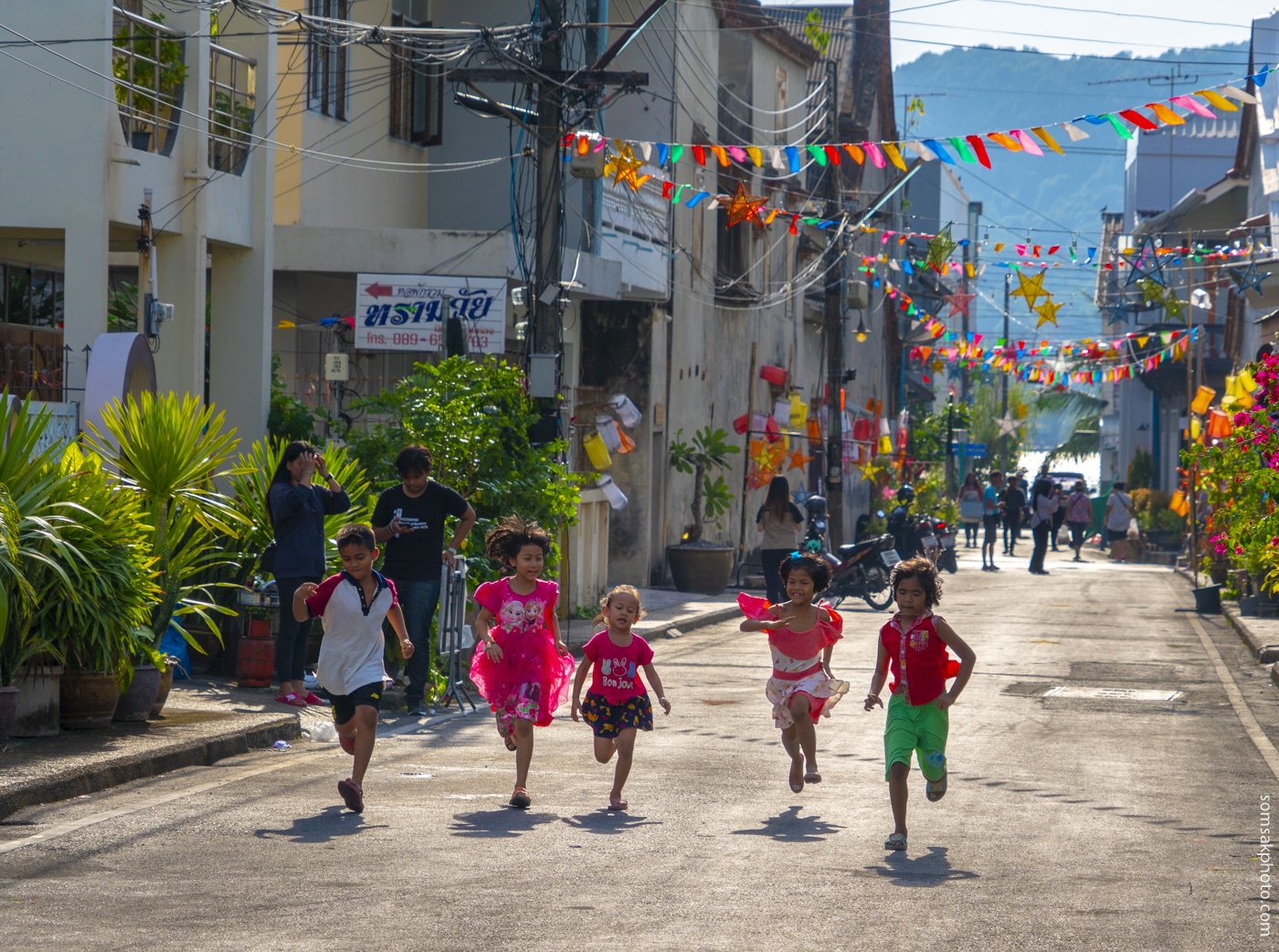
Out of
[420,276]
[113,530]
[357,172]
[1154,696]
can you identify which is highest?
[357,172]

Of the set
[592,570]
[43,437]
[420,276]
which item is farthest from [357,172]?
[43,437]

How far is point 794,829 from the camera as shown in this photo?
8.69m

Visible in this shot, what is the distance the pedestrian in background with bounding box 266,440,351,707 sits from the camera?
1291 centimetres

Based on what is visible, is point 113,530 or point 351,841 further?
point 113,530

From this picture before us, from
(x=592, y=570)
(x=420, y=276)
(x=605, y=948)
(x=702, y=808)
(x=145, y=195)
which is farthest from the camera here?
(x=592, y=570)

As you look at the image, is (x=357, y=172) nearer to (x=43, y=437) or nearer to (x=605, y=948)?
(x=43, y=437)

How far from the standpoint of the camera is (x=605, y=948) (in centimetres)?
614

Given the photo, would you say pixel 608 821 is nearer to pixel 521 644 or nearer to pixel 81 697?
pixel 521 644

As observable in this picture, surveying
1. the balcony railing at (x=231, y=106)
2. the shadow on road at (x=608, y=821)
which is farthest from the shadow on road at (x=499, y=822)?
the balcony railing at (x=231, y=106)

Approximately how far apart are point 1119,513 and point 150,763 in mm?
35241

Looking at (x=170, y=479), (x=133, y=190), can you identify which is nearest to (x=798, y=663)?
(x=170, y=479)

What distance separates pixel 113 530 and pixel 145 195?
739cm

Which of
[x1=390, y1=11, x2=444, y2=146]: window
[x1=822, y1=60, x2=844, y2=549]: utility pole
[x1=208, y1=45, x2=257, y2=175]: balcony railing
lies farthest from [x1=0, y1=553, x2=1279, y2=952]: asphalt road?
[x1=822, y1=60, x2=844, y2=549]: utility pole

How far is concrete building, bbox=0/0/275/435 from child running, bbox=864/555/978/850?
10443 mm
